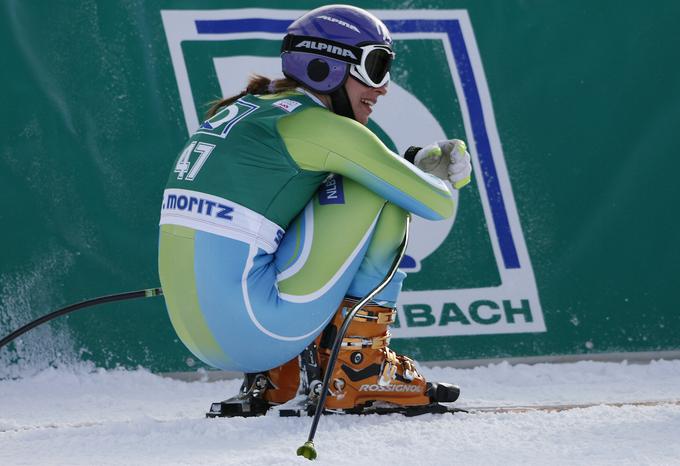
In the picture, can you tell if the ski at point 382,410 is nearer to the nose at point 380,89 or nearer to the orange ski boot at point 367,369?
the orange ski boot at point 367,369

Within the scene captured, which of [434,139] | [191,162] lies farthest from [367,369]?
[434,139]

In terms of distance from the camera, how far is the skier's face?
8.89 feet

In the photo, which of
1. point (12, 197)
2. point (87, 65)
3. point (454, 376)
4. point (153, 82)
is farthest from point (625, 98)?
point (12, 197)

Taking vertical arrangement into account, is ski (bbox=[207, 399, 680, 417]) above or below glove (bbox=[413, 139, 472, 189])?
below

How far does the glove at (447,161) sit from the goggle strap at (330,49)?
13.1 inches

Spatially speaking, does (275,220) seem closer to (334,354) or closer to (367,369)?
(334,354)

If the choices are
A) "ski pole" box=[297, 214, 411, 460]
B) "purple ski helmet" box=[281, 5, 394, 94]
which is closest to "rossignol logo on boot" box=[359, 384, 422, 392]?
"ski pole" box=[297, 214, 411, 460]

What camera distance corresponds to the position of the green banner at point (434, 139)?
383 cm

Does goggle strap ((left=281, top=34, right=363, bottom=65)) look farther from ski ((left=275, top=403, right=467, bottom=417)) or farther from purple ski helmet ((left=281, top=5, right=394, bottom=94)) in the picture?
ski ((left=275, top=403, right=467, bottom=417))

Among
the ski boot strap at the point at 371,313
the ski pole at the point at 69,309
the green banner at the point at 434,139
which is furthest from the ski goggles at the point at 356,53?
the green banner at the point at 434,139

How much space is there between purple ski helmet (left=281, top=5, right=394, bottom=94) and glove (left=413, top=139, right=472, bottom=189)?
A: 252mm

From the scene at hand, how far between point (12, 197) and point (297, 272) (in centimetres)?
172

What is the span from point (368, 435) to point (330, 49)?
1.00 m

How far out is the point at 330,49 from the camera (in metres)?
2.66
